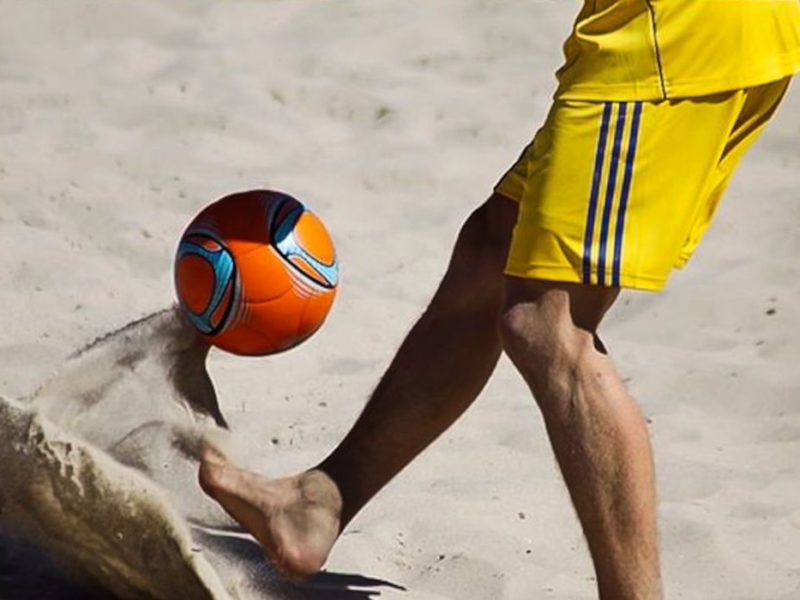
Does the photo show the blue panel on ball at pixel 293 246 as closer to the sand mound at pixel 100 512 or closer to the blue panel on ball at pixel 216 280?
the blue panel on ball at pixel 216 280

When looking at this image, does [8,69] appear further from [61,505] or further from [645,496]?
[645,496]

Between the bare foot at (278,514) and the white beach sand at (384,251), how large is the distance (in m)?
0.13

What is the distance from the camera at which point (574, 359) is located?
10.7ft

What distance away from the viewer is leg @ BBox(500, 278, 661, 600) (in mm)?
3248

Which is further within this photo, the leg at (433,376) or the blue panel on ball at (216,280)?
the leg at (433,376)

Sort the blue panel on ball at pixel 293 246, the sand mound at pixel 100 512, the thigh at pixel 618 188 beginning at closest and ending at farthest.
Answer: the thigh at pixel 618 188, the sand mound at pixel 100 512, the blue panel on ball at pixel 293 246

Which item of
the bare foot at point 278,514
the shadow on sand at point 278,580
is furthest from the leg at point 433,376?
the shadow on sand at point 278,580

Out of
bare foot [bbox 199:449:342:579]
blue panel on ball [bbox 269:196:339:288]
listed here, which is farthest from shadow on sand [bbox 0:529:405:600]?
blue panel on ball [bbox 269:196:339:288]

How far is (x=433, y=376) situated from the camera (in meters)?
3.73

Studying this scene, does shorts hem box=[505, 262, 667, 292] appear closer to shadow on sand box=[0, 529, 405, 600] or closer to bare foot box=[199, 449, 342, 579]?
bare foot box=[199, 449, 342, 579]

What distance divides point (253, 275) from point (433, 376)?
17.7 inches

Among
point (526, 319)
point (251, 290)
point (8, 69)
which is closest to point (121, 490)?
point (251, 290)

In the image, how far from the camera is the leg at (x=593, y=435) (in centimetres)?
325

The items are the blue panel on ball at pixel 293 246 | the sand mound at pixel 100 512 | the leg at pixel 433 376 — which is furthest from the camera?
the leg at pixel 433 376
